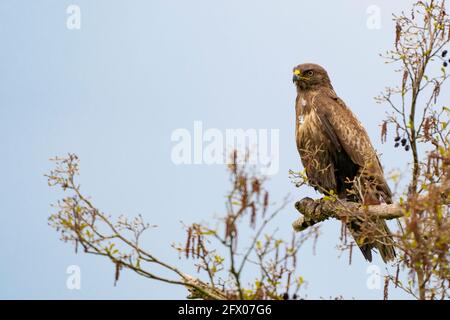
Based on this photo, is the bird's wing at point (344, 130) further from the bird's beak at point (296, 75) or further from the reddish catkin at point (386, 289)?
the reddish catkin at point (386, 289)

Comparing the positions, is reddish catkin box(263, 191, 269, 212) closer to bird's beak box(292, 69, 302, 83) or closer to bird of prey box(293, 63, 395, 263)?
bird of prey box(293, 63, 395, 263)

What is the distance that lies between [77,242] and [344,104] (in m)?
6.72

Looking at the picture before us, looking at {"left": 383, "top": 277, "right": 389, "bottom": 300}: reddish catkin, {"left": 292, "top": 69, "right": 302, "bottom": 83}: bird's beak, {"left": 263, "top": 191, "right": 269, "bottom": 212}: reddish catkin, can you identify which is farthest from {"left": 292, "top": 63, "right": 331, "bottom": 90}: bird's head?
{"left": 263, "top": 191, "right": 269, "bottom": 212}: reddish catkin

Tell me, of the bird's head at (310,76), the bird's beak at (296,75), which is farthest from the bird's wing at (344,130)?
the bird's beak at (296,75)

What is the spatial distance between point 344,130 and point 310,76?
1.32 meters

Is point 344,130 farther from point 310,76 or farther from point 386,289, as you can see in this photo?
point 386,289

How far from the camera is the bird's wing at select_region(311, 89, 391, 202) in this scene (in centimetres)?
1229

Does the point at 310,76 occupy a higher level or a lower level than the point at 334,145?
higher

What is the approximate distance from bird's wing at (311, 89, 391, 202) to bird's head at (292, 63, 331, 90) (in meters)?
0.42

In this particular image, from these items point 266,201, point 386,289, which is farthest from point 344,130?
point 266,201

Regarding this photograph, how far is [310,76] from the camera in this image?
1326 cm

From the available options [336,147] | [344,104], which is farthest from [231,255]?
[344,104]

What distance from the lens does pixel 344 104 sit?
1301 centimetres
